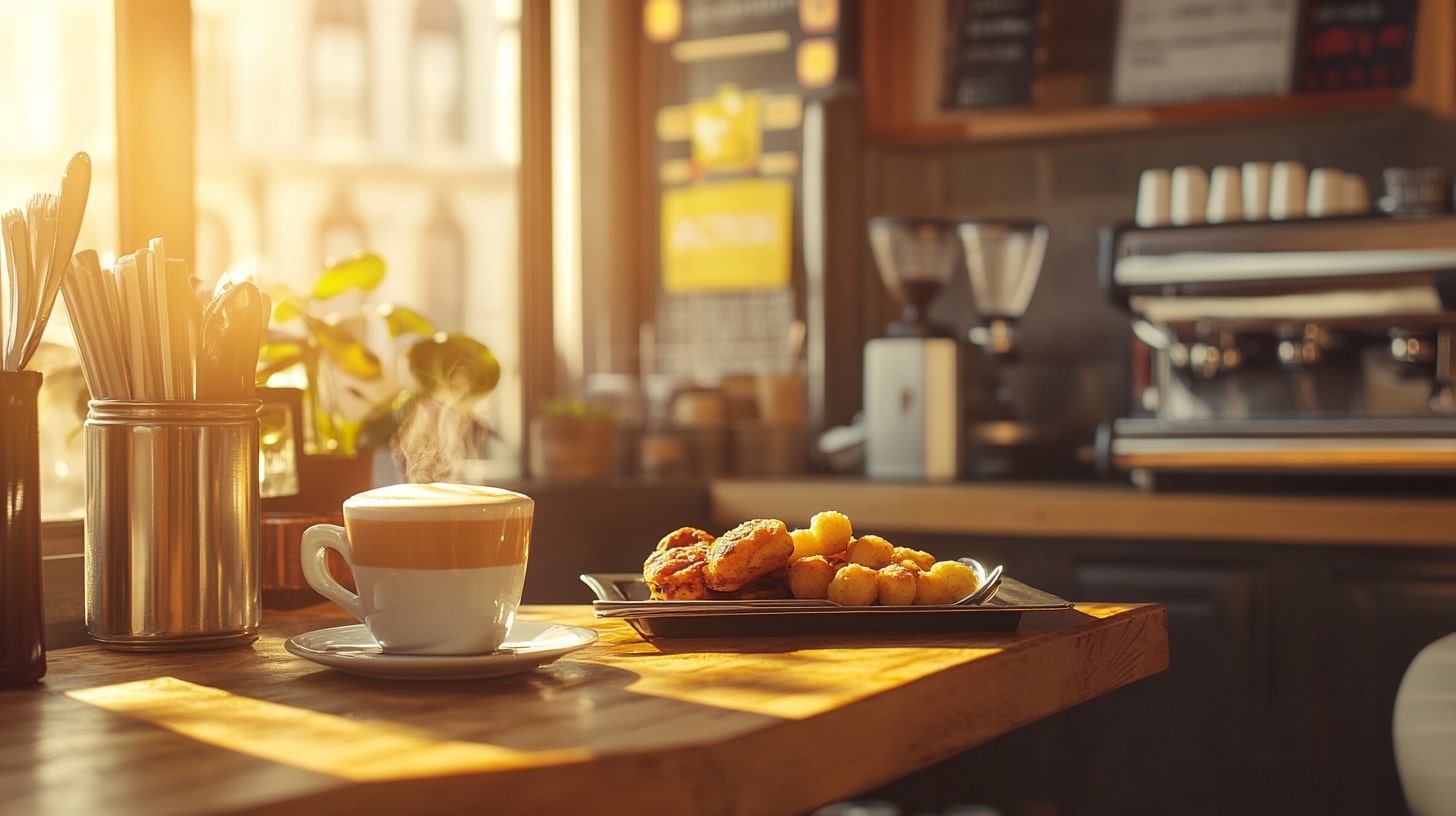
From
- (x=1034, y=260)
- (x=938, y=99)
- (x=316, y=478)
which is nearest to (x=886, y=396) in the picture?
(x=1034, y=260)

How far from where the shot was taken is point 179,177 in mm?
1830

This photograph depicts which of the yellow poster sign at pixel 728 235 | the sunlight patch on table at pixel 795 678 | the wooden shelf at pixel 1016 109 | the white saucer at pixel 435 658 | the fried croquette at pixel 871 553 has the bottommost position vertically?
the sunlight patch on table at pixel 795 678

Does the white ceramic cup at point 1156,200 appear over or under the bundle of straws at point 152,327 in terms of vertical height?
over

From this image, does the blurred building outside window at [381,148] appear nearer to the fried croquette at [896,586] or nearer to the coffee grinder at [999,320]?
the coffee grinder at [999,320]

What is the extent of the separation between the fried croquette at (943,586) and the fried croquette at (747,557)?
94mm

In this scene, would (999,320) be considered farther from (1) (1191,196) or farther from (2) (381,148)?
(2) (381,148)

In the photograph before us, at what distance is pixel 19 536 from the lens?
0.90 meters

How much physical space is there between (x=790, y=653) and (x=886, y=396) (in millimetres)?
1739

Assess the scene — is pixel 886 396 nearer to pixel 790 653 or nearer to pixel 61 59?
pixel 61 59

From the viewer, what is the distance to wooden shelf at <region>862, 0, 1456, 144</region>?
8.38 feet

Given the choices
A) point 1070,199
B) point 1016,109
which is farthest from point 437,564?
point 1070,199

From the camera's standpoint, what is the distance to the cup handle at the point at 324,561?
37.0 inches

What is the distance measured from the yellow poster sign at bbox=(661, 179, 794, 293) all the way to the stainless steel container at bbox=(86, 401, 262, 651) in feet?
7.08

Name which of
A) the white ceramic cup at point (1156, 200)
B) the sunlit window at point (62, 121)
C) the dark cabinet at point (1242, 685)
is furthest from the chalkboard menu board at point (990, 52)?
the sunlit window at point (62, 121)
